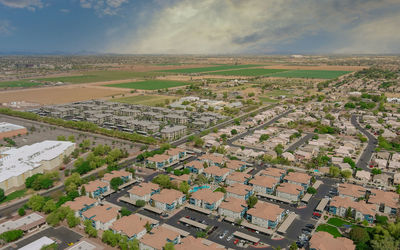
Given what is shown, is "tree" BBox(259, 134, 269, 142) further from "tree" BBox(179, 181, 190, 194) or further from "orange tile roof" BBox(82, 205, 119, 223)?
"orange tile roof" BBox(82, 205, 119, 223)

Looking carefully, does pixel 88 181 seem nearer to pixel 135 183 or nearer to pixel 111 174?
pixel 111 174

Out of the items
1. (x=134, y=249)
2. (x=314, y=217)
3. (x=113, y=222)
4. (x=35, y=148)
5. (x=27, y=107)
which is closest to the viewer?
(x=134, y=249)

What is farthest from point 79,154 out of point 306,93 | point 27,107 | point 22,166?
point 306,93

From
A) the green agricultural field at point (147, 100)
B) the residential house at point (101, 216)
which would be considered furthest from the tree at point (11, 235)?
the green agricultural field at point (147, 100)

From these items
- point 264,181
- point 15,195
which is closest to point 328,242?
point 264,181

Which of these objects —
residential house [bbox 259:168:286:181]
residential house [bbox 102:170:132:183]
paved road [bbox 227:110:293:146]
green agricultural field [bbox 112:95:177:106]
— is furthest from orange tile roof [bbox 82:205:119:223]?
green agricultural field [bbox 112:95:177:106]

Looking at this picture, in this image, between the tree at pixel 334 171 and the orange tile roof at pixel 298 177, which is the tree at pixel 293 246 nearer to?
the orange tile roof at pixel 298 177
